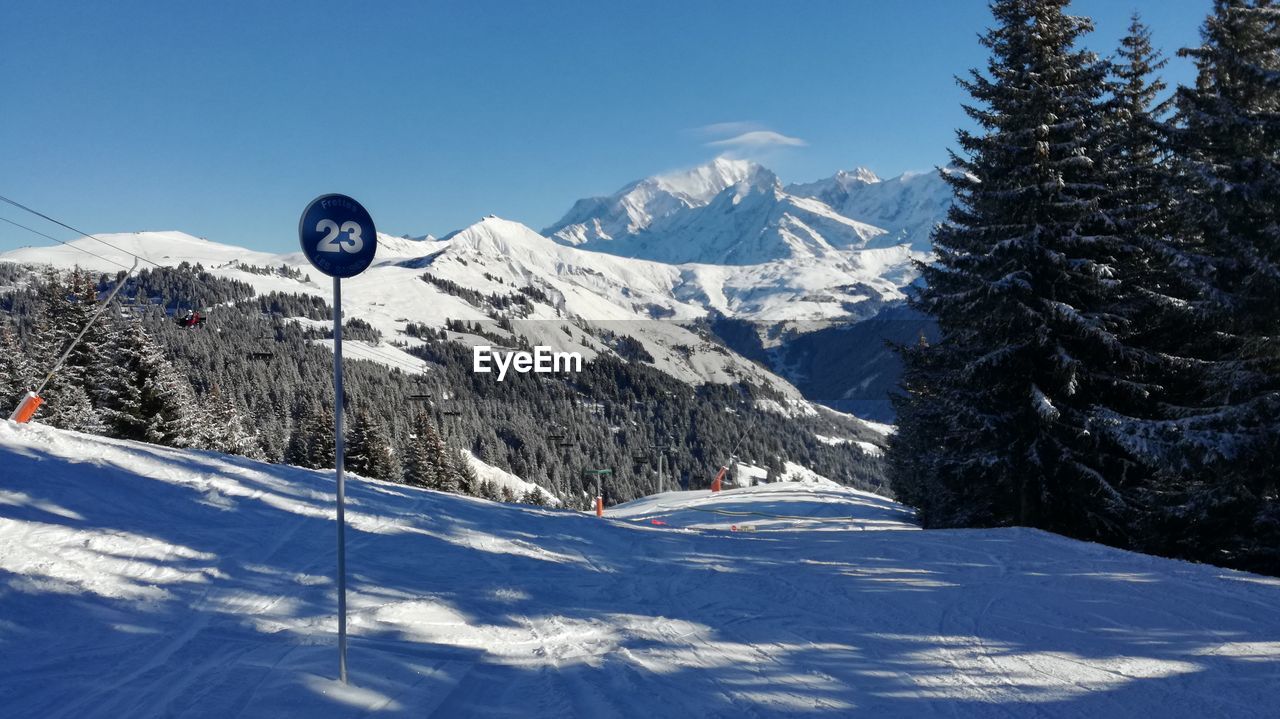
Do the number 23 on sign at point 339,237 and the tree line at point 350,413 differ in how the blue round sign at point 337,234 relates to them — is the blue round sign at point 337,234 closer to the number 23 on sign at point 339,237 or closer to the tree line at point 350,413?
the number 23 on sign at point 339,237

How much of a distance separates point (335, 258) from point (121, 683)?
385 centimetres

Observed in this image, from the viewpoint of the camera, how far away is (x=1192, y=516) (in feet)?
44.9

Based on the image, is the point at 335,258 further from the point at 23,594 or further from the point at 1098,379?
the point at 1098,379

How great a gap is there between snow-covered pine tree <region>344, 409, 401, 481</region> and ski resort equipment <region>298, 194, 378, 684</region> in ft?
125

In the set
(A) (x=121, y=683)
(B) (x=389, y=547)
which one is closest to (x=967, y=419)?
(B) (x=389, y=547)

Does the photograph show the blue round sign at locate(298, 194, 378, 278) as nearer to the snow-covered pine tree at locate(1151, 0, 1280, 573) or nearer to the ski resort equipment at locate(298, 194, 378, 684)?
the ski resort equipment at locate(298, 194, 378, 684)

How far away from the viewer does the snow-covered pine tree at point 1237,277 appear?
500 inches

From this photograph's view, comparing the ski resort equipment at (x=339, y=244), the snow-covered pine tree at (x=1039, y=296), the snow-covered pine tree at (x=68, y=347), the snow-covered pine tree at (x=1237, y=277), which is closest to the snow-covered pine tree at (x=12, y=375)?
the snow-covered pine tree at (x=68, y=347)

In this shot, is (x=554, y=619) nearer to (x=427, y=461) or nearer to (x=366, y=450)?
(x=366, y=450)

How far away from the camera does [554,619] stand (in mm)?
7547

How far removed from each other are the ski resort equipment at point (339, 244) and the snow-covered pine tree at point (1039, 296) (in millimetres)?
14420

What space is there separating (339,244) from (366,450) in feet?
129

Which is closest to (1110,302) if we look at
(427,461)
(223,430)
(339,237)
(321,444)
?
(339,237)

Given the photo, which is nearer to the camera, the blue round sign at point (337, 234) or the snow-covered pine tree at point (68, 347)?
the blue round sign at point (337, 234)
